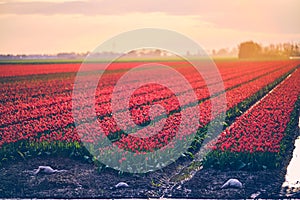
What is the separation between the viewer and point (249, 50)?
64.6 metres

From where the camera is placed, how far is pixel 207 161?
8.93m

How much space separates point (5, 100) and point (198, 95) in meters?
6.77

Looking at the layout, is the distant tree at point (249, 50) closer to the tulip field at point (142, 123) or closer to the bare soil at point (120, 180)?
the tulip field at point (142, 123)

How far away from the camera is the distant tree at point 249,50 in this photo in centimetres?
6391

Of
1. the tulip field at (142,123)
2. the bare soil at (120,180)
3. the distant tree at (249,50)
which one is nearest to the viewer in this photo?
the bare soil at (120,180)

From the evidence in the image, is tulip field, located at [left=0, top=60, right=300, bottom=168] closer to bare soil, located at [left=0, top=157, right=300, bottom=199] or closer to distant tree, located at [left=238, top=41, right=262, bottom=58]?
bare soil, located at [left=0, top=157, right=300, bottom=199]

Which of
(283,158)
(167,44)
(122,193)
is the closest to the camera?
(122,193)

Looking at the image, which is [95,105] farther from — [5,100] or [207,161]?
[207,161]

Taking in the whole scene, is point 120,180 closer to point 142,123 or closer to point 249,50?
point 142,123

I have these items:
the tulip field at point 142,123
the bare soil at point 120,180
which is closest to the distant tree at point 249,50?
the tulip field at point 142,123

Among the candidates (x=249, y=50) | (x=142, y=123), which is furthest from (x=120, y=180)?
(x=249, y=50)

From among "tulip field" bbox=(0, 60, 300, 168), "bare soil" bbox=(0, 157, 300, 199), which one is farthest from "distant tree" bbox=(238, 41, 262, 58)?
"bare soil" bbox=(0, 157, 300, 199)

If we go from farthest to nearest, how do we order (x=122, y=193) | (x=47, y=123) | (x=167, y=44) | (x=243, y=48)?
1. (x=243, y=48)
2. (x=167, y=44)
3. (x=47, y=123)
4. (x=122, y=193)

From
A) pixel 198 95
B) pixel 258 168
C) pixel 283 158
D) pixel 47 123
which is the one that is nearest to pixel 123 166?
pixel 258 168
